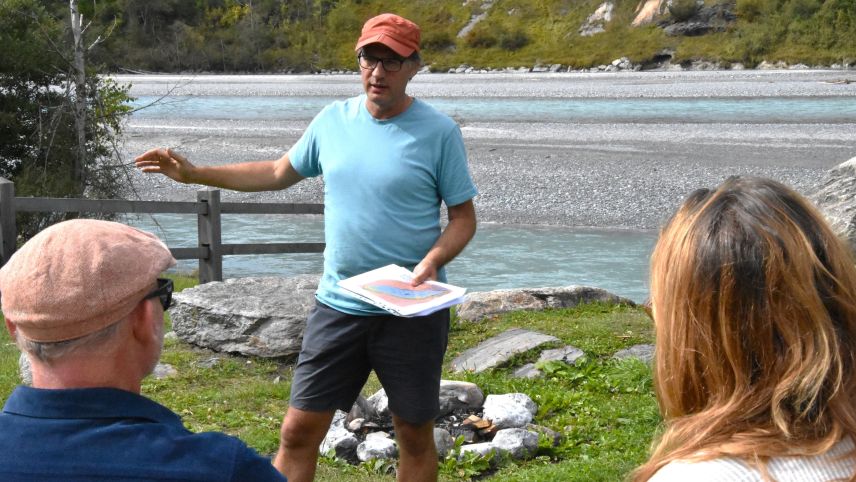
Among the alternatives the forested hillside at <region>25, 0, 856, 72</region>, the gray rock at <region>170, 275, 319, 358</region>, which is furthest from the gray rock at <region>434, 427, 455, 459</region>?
the forested hillside at <region>25, 0, 856, 72</region>

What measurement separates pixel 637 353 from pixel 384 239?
3.63m

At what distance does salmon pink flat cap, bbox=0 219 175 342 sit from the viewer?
2012 millimetres

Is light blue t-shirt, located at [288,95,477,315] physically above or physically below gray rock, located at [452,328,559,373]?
above

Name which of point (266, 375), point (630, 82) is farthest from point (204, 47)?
point (266, 375)

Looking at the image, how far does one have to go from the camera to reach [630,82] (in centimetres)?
6053

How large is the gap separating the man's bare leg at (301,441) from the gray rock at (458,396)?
1760mm

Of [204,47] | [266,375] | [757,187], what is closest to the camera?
[757,187]

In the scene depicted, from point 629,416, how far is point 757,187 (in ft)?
13.7

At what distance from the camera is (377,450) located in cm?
535

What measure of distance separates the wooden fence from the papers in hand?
572cm

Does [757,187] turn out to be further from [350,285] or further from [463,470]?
[463,470]

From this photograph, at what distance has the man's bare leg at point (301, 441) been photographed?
13.4 feet

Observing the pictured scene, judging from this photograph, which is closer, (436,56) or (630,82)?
(630,82)

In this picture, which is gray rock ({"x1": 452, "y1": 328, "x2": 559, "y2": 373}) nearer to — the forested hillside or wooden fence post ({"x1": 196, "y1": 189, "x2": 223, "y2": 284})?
wooden fence post ({"x1": 196, "y1": 189, "x2": 223, "y2": 284})
